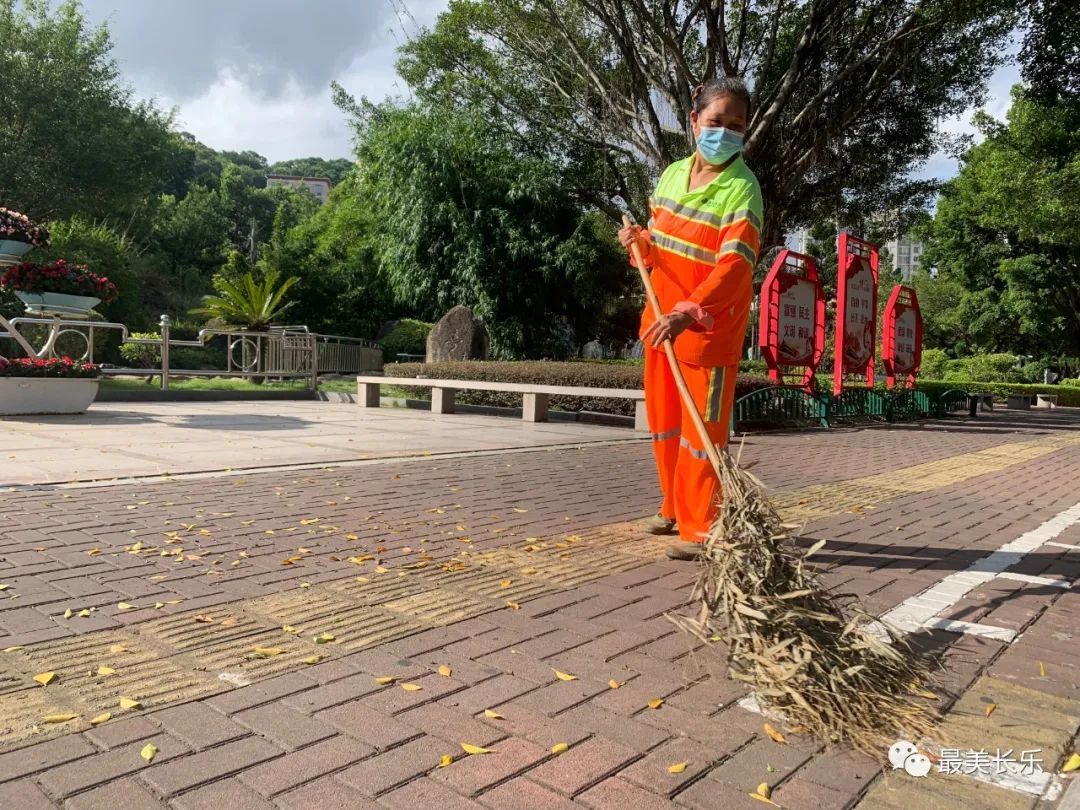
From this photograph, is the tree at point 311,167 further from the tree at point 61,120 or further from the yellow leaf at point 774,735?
the yellow leaf at point 774,735

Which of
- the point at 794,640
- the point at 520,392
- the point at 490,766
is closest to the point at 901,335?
the point at 520,392

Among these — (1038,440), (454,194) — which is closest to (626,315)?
(454,194)

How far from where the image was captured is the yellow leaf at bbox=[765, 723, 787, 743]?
7.04 feet

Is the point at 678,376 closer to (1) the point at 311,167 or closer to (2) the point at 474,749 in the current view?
(2) the point at 474,749

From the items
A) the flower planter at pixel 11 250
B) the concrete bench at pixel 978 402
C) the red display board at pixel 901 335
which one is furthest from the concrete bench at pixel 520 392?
the concrete bench at pixel 978 402

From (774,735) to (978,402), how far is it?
23.1 m

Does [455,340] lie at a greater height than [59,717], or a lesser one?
greater

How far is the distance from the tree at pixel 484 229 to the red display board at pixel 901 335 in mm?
7127

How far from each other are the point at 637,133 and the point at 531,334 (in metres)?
6.18

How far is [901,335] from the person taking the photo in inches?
671

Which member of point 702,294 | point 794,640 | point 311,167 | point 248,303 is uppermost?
point 311,167

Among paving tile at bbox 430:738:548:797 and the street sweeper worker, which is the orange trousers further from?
paving tile at bbox 430:738:548:797

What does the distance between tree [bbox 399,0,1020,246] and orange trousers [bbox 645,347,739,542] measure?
443 inches

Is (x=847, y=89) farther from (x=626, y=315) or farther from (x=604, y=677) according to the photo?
(x=604, y=677)
